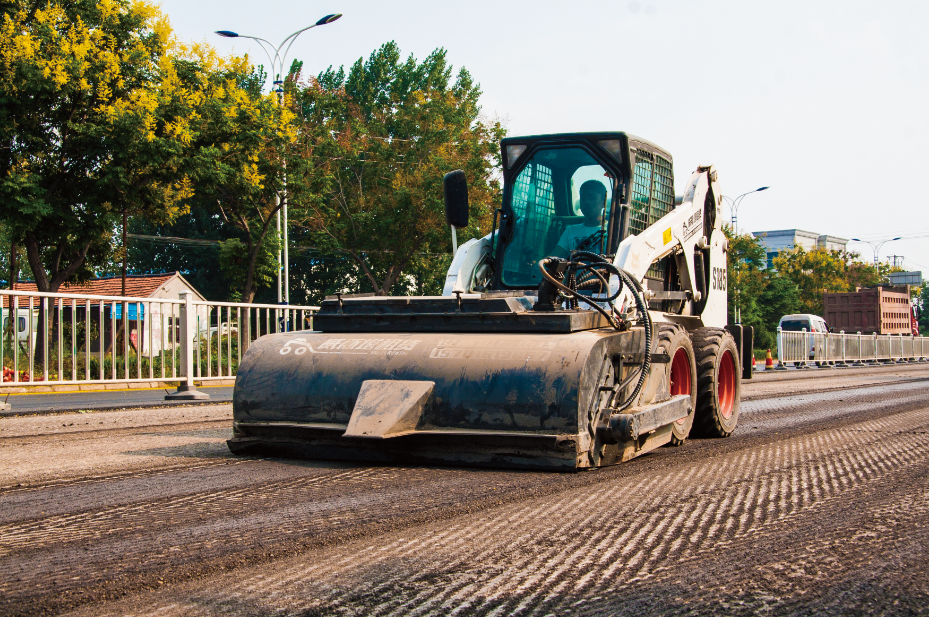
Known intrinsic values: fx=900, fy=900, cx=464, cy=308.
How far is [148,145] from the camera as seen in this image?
23328 mm

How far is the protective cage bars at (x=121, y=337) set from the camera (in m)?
9.94

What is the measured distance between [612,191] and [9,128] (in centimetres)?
2018

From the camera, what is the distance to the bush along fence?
9938mm

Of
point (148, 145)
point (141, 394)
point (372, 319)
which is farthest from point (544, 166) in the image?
point (148, 145)

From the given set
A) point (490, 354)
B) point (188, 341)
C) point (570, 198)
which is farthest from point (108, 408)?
point (490, 354)

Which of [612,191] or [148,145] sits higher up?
[148,145]

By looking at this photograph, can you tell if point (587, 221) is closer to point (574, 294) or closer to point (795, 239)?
point (574, 294)

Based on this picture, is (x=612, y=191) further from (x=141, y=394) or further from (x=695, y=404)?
(x=141, y=394)

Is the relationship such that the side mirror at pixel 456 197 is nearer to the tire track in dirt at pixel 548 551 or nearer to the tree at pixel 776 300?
the tire track in dirt at pixel 548 551

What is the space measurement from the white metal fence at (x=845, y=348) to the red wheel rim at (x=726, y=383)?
28.4 meters

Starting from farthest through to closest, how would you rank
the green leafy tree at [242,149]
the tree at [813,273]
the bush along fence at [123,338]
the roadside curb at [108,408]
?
the tree at [813,273]
the green leafy tree at [242,149]
the bush along fence at [123,338]
the roadside curb at [108,408]

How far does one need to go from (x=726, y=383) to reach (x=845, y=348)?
36.2 metres

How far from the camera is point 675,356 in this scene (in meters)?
6.71

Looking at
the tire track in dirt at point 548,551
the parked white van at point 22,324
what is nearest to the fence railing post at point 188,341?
the parked white van at point 22,324
